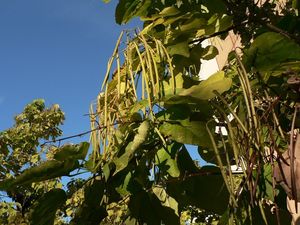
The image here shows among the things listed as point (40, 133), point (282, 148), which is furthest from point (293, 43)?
point (40, 133)

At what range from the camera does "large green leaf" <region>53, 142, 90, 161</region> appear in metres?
1.20

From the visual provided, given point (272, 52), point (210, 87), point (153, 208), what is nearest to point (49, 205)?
point (153, 208)

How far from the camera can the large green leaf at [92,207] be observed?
125cm

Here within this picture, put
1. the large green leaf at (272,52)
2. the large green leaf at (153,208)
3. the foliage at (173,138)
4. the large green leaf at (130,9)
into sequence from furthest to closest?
the large green leaf at (130,9) → the large green leaf at (153,208) → the large green leaf at (272,52) → the foliage at (173,138)

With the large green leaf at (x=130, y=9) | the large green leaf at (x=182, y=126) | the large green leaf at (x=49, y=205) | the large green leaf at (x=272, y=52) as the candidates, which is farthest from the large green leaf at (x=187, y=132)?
the large green leaf at (x=130, y=9)

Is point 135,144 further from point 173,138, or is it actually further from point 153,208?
point 153,208

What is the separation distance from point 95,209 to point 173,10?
28.5 inches

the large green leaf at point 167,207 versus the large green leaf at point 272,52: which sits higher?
the large green leaf at point 272,52

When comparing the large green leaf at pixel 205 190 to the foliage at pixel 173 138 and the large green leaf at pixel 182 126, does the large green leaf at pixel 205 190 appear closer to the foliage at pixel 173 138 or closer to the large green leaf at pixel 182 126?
the foliage at pixel 173 138

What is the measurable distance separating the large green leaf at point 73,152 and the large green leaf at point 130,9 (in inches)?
26.1

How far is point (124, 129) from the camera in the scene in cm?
120

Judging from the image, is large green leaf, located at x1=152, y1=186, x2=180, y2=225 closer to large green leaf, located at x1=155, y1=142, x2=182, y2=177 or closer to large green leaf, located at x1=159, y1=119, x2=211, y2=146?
large green leaf, located at x1=155, y1=142, x2=182, y2=177

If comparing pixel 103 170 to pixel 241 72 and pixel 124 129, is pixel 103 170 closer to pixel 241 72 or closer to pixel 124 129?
pixel 124 129

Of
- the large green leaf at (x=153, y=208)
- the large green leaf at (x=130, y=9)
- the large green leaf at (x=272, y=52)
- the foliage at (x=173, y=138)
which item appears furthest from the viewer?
the large green leaf at (x=130, y=9)
